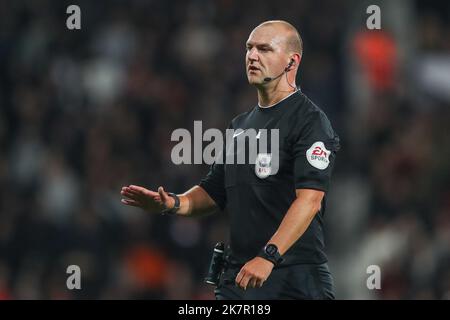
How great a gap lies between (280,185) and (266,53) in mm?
676

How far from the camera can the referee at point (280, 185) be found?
5711mm

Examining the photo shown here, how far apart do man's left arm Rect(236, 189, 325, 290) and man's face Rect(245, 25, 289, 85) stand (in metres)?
0.67

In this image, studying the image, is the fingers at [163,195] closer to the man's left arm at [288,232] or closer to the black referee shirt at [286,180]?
the black referee shirt at [286,180]

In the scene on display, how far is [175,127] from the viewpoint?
464 inches

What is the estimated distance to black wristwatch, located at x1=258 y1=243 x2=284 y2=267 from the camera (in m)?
5.45

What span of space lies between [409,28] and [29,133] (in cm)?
416

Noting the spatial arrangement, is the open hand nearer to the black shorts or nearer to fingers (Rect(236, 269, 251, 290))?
the black shorts

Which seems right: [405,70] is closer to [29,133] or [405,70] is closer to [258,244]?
[29,133]

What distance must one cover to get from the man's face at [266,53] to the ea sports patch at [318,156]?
47 cm

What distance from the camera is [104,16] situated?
13.4m

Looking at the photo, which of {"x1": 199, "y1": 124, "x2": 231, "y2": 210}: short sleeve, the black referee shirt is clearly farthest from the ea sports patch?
{"x1": 199, "y1": 124, "x2": 231, "y2": 210}: short sleeve

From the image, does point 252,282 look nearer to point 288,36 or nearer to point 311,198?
point 311,198
